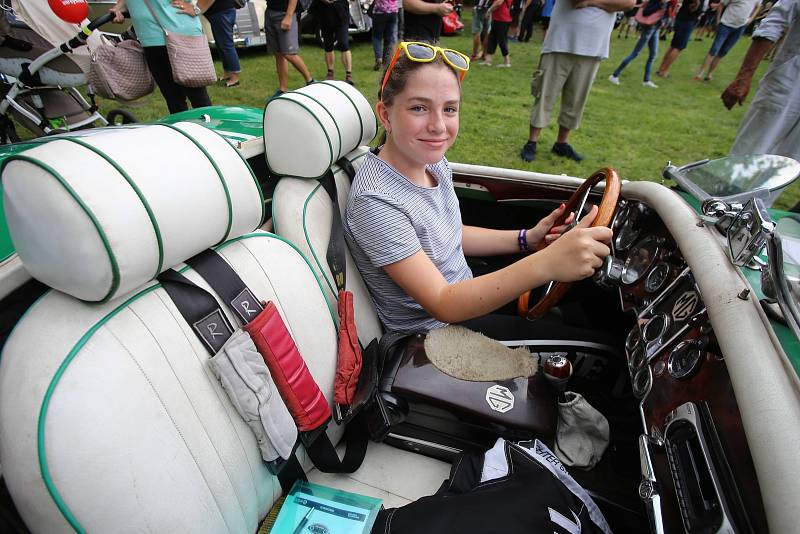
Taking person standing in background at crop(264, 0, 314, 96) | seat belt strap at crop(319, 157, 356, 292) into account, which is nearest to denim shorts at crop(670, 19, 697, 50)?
person standing in background at crop(264, 0, 314, 96)

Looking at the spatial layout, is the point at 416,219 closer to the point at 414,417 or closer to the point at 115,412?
the point at 414,417

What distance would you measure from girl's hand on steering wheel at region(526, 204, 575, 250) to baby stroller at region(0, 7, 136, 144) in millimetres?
3200

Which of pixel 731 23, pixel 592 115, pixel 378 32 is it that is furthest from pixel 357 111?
pixel 731 23

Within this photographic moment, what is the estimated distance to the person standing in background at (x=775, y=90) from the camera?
107 inches

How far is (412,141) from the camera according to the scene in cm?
133

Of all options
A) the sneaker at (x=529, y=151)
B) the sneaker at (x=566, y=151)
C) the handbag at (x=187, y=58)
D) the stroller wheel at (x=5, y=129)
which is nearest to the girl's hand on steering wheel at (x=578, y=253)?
the handbag at (x=187, y=58)

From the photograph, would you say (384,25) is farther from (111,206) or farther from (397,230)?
(111,206)

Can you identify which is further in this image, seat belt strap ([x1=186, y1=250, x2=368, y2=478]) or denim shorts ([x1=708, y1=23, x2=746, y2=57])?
denim shorts ([x1=708, y1=23, x2=746, y2=57])

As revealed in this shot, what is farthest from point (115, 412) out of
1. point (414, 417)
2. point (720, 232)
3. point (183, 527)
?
point (720, 232)

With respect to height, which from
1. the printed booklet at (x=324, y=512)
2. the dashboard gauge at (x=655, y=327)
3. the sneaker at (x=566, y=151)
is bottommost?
the sneaker at (x=566, y=151)

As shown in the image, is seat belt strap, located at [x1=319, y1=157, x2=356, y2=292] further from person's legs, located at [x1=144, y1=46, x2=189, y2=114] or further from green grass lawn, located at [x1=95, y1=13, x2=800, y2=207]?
green grass lawn, located at [x1=95, y1=13, x2=800, y2=207]

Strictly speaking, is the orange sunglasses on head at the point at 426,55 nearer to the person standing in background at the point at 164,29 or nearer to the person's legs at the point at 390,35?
the person standing in background at the point at 164,29

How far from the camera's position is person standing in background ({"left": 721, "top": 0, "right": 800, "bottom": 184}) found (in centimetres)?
272

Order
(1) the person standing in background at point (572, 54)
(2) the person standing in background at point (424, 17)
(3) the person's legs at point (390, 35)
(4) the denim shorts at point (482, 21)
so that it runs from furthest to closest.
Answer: (4) the denim shorts at point (482, 21) < (3) the person's legs at point (390, 35) < (2) the person standing in background at point (424, 17) < (1) the person standing in background at point (572, 54)
